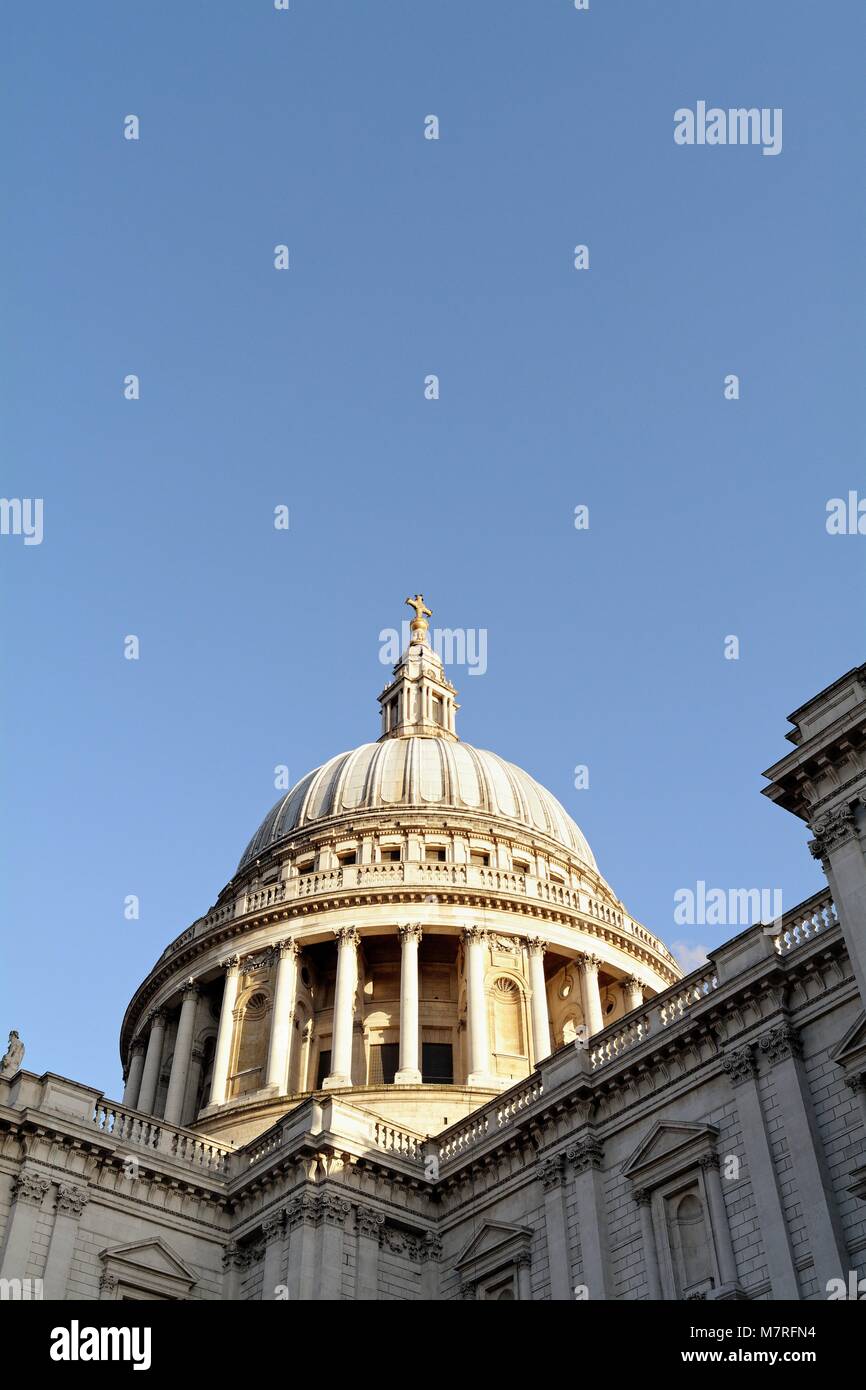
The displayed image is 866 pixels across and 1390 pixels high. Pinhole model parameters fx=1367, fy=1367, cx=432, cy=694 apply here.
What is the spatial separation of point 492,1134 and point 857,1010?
35.1 feet

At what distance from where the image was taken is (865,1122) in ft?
80.8

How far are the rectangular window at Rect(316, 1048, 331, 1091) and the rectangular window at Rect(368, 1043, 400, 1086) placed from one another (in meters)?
1.62

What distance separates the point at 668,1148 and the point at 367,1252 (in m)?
8.20

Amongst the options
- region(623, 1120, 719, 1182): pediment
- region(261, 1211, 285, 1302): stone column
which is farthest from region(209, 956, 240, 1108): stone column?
region(623, 1120, 719, 1182): pediment

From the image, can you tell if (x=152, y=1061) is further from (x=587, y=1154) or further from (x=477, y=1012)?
(x=587, y=1154)

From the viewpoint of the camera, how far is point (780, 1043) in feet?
88.5

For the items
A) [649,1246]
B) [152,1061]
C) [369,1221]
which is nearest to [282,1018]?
[152,1061]

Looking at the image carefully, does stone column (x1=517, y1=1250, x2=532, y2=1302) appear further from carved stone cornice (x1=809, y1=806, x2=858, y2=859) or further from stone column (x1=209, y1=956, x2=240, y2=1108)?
stone column (x1=209, y1=956, x2=240, y2=1108)

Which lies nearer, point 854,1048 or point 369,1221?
point 854,1048

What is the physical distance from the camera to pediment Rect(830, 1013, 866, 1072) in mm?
25016

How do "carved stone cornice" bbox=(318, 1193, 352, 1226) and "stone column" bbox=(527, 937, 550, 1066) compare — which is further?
"stone column" bbox=(527, 937, 550, 1066)

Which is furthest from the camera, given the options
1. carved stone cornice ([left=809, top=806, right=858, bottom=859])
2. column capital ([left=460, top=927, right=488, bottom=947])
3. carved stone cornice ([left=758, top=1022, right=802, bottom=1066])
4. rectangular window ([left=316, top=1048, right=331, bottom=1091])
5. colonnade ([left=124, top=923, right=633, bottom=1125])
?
column capital ([left=460, top=927, right=488, bottom=947])

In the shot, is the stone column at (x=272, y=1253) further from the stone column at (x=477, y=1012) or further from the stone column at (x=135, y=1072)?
the stone column at (x=135, y=1072)
